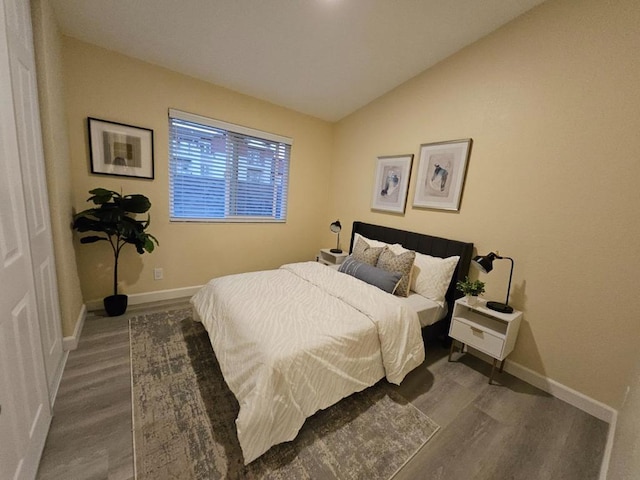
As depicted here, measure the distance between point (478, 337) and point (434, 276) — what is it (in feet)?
1.94

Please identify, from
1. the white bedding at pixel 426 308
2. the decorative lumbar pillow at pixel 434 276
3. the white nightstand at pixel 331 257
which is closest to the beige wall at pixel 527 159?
the decorative lumbar pillow at pixel 434 276

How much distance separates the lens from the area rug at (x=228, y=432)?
1235 mm

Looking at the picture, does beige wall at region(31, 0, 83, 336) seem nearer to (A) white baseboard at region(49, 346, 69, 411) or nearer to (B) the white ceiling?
(A) white baseboard at region(49, 346, 69, 411)

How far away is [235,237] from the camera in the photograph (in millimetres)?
3340

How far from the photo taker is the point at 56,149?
1765 mm

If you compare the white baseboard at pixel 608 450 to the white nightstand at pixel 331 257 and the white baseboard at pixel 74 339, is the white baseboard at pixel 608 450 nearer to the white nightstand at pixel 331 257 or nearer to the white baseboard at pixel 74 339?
the white nightstand at pixel 331 257

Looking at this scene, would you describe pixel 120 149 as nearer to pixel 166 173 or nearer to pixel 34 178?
pixel 166 173

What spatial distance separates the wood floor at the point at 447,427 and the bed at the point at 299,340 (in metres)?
0.38

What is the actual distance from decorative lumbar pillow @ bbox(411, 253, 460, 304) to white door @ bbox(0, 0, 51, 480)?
261cm

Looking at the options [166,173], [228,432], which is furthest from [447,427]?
[166,173]

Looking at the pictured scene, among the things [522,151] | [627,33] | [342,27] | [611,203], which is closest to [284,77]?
[342,27]

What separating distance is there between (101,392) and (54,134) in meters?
1.79

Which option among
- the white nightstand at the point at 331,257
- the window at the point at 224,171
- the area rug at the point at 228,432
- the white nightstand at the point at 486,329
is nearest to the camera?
the area rug at the point at 228,432

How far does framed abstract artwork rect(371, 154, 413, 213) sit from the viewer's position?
2889mm
